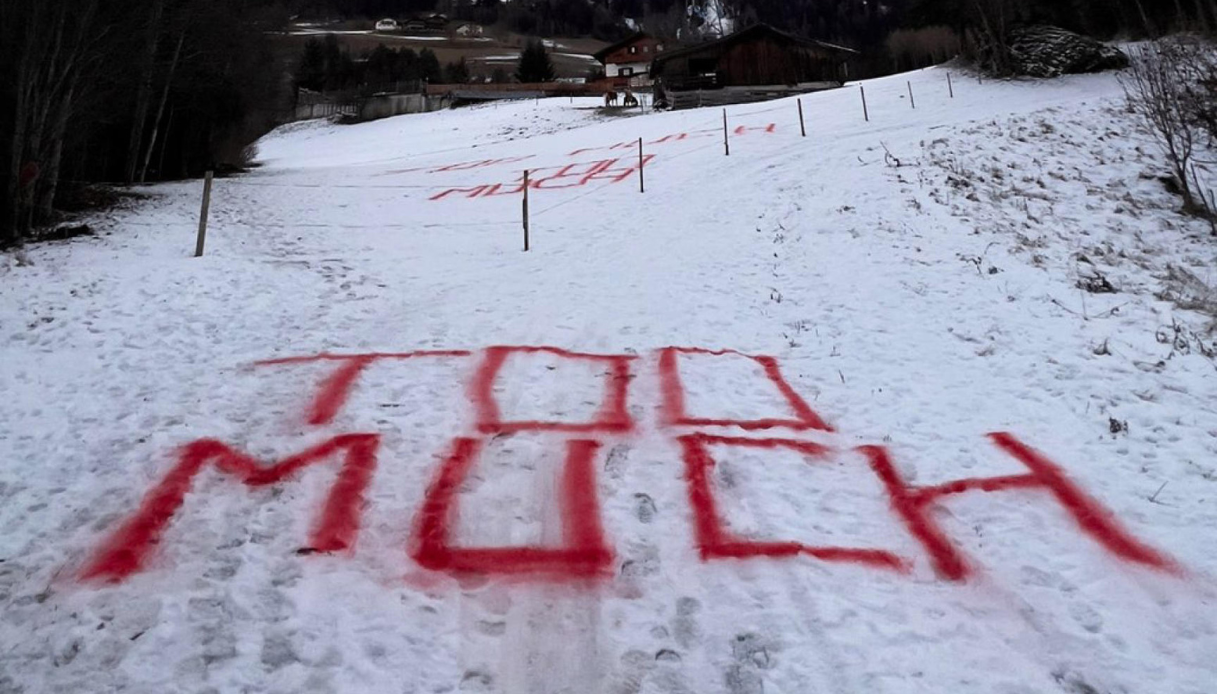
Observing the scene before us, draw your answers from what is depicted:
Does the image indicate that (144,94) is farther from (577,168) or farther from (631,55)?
(631,55)

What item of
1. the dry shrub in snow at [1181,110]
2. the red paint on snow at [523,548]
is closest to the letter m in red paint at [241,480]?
Result: the red paint on snow at [523,548]

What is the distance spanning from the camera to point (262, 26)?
24578mm

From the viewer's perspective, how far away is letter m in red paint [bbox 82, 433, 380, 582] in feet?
13.4

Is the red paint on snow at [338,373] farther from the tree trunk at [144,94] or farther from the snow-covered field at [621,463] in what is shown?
the tree trunk at [144,94]

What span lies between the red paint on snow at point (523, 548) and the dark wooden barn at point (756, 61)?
156 feet

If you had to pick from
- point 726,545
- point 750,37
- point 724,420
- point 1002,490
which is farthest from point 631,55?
point 726,545

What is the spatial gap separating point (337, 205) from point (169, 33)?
6985 mm

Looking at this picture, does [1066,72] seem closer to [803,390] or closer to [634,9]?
[803,390]

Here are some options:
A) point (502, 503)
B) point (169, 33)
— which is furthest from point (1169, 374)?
point (169, 33)

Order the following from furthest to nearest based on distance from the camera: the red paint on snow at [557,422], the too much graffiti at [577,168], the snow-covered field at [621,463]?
the too much graffiti at [577,168] → the red paint on snow at [557,422] → the snow-covered field at [621,463]

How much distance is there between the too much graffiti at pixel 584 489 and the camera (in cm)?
420

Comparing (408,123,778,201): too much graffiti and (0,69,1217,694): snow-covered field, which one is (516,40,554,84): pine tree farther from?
(0,69,1217,694): snow-covered field

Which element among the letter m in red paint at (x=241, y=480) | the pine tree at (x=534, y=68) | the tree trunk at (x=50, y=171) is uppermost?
the pine tree at (x=534, y=68)

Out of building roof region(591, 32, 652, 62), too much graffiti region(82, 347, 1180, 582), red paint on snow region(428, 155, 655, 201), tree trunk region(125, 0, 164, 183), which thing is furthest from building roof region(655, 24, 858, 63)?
too much graffiti region(82, 347, 1180, 582)
